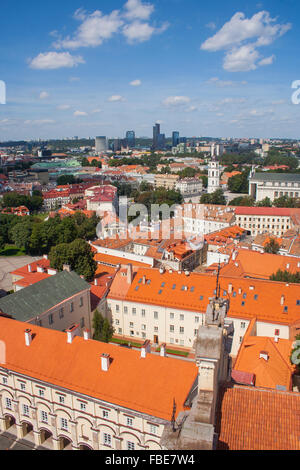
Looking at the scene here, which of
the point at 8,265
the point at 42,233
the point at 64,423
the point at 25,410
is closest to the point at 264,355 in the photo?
the point at 64,423

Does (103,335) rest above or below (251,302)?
below

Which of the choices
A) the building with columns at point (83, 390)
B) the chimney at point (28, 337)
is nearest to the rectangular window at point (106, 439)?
the building with columns at point (83, 390)

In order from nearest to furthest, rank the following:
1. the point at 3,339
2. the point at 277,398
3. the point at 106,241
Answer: the point at 277,398 < the point at 3,339 < the point at 106,241

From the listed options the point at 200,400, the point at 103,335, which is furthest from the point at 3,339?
the point at 200,400

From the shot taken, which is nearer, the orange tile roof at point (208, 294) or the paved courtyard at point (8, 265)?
the orange tile roof at point (208, 294)

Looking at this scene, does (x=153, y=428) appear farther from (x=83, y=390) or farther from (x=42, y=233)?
(x=42, y=233)

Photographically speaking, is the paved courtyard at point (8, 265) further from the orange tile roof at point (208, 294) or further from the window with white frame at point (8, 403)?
the window with white frame at point (8, 403)

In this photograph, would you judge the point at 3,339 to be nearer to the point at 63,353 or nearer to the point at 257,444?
the point at 63,353
